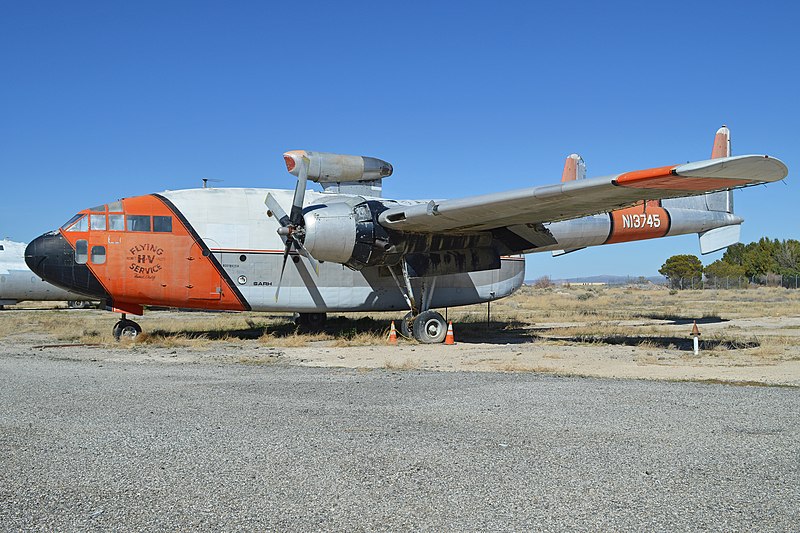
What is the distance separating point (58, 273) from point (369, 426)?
1341 cm

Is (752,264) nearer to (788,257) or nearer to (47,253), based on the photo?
(788,257)

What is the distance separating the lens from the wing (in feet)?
42.5

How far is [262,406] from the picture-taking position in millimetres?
8703

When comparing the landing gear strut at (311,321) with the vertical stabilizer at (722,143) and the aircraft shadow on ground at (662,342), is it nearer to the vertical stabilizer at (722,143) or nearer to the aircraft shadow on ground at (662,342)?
the aircraft shadow on ground at (662,342)

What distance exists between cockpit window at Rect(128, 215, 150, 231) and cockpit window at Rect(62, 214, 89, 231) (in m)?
1.08

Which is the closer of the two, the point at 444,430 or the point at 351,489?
the point at 351,489

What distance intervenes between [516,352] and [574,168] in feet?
28.6

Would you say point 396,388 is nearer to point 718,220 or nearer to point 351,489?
point 351,489

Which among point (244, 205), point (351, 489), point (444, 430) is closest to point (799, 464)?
point (444, 430)

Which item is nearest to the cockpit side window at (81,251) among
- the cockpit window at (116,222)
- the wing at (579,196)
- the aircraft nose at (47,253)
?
the aircraft nose at (47,253)

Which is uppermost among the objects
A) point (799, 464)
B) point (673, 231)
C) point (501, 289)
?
point (673, 231)

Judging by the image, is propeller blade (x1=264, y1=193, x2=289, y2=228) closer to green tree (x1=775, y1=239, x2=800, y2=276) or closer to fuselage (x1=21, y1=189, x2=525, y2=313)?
fuselage (x1=21, y1=189, x2=525, y2=313)

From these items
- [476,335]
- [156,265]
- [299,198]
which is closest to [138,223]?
[156,265]

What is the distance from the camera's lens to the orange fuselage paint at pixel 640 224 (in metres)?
23.0
